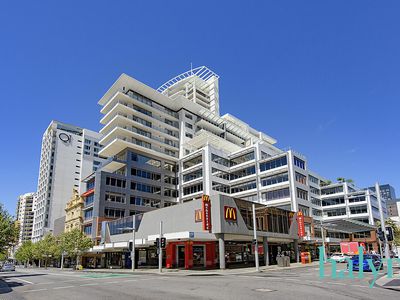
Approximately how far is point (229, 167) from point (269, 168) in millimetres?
12697

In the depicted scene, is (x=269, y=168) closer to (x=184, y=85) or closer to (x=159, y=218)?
(x=159, y=218)

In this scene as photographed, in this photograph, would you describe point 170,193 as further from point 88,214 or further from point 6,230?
point 6,230

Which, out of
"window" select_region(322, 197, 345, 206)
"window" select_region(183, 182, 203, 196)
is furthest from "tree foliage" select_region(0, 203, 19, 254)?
"window" select_region(322, 197, 345, 206)

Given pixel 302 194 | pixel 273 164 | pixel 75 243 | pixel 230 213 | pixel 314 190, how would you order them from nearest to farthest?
pixel 230 213, pixel 75 243, pixel 302 194, pixel 273 164, pixel 314 190

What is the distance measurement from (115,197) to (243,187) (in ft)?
95.6

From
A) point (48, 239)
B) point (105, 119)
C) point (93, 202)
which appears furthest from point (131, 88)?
point (48, 239)

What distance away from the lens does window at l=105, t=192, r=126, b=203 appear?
70.4 m

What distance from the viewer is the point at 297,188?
6719 cm

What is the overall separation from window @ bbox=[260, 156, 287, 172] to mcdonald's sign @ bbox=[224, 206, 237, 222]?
107 feet

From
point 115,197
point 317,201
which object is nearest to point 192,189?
point 115,197

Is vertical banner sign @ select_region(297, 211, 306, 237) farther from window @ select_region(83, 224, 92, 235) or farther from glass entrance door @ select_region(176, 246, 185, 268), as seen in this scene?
window @ select_region(83, 224, 92, 235)

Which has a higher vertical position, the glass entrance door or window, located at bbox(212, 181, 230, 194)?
window, located at bbox(212, 181, 230, 194)

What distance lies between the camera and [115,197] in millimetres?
72125

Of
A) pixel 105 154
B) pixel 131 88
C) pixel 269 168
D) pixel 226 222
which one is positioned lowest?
pixel 226 222
